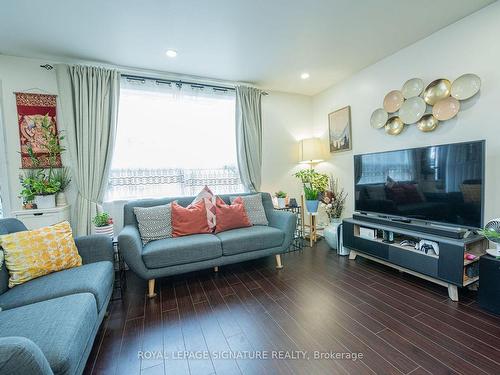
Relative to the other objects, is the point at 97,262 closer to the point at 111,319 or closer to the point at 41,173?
the point at 111,319

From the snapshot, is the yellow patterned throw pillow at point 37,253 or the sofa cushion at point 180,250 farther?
the sofa cushion at point 180,250

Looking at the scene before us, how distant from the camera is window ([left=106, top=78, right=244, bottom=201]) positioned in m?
2.86

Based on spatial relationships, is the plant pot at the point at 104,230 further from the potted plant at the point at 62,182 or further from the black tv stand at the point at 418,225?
the black tv stand at the point at 418,225

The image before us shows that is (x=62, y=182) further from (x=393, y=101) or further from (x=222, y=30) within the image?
(x=393, y=101)

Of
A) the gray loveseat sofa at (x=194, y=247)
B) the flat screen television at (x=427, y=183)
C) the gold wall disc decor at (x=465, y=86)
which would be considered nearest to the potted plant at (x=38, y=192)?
the gray loveseat sofa at (x=194, y=247)

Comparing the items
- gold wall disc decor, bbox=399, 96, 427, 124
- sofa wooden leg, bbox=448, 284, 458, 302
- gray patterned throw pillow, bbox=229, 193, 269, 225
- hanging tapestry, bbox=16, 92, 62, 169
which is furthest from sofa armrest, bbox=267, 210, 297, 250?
hanging tapestry, bbox=16, 92, 62, 169

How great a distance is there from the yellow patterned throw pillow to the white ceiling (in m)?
1.78

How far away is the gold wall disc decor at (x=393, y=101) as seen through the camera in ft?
8.63

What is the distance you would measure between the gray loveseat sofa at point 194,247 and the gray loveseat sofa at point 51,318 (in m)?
0.27

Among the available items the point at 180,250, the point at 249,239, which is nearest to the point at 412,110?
the point at 249,239

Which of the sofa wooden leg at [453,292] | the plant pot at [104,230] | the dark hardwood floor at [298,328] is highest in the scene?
the plant pot at [104,230]

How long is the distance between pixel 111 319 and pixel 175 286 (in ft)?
2.06

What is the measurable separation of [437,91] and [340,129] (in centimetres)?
131

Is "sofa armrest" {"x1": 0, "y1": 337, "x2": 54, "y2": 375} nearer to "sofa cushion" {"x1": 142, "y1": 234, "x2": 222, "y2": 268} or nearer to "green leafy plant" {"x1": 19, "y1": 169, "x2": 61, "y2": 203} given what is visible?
"sofa cushion" {"x1": 142, "y1": 234, "x2": 222, "y2": 268}
